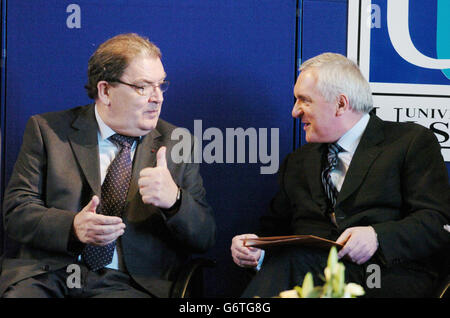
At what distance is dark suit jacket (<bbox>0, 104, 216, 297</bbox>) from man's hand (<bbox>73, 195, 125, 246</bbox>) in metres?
0.07

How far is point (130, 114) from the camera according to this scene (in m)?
2.77

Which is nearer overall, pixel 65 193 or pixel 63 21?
pixel 65 193

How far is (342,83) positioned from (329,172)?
43 cm

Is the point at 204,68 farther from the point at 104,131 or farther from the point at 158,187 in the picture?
the point at 158,187

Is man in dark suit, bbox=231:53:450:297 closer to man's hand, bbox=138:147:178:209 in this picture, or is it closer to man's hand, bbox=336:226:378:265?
man's hand, bbox=336:226:378:265

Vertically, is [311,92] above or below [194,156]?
above

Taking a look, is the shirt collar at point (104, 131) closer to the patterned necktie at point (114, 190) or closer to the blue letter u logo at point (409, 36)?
the patterned necktie at point (114, 190)

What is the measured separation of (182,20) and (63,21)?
64cm

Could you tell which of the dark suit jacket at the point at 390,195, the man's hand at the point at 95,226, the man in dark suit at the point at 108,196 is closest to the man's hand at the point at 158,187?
the man in dark suit at the point at 108,196

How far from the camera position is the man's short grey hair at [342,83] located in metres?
2.87

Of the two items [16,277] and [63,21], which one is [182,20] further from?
[16,277]
